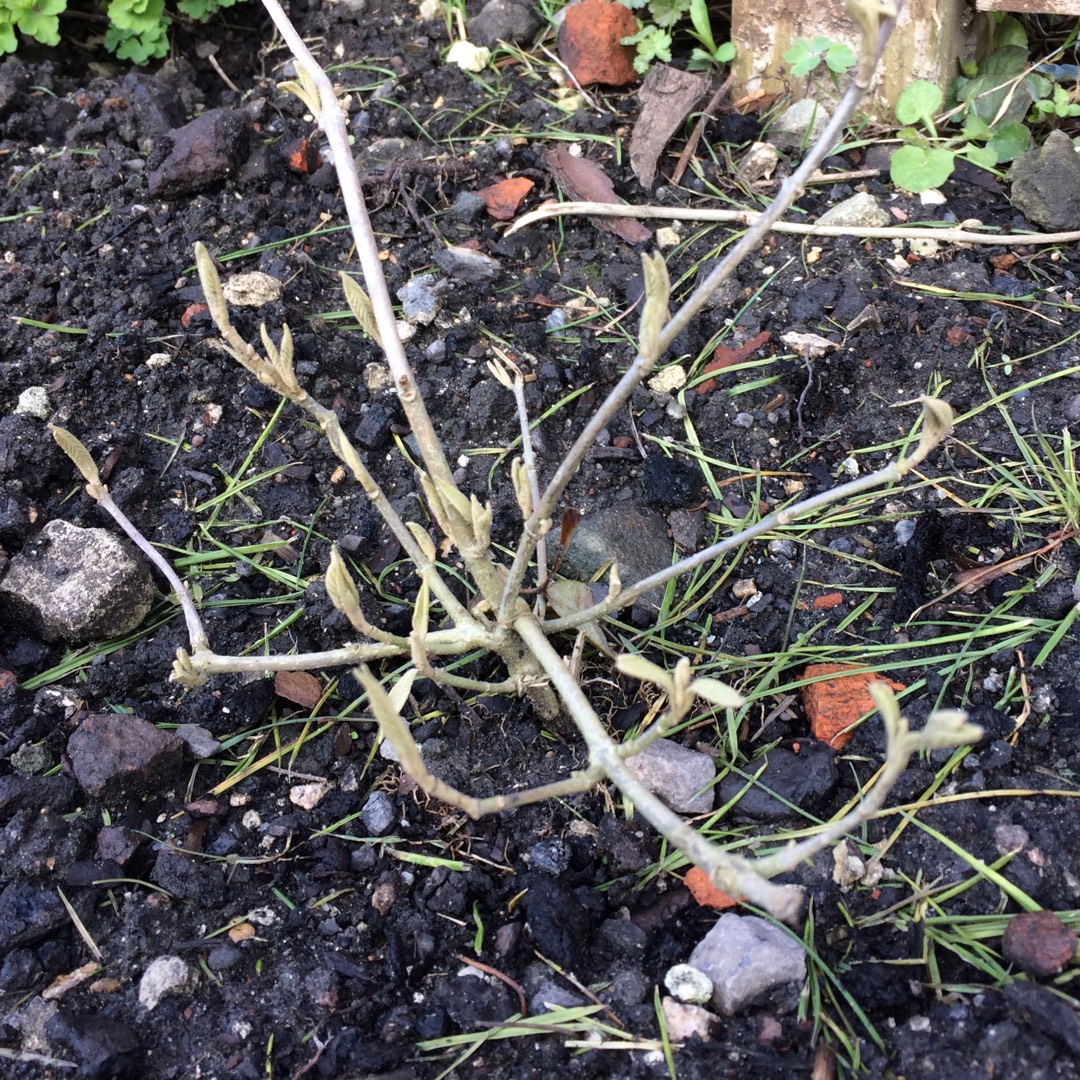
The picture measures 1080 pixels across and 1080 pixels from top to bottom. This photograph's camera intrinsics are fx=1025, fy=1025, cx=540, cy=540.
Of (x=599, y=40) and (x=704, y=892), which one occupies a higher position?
(x=599, y=40)

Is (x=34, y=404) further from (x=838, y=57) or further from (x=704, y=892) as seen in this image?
(x=838, y=57)

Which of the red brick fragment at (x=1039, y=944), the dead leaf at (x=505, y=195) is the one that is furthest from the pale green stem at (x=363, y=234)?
the dead leaf at (x=505, y=195)

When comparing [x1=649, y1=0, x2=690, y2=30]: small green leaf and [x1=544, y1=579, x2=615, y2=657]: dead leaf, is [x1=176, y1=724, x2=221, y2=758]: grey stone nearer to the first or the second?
[x1=544, y1=579, x2=615, y2=657]: dead leaf

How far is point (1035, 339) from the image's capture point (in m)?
2.43

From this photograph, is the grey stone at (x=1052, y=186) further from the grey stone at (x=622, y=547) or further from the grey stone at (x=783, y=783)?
the grey stone at (x=783, y=783)

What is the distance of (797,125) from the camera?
2957mm

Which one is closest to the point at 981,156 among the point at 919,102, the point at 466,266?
the point at 919,102

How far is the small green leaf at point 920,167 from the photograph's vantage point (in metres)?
2.67

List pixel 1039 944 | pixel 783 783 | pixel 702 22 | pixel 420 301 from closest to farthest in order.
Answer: pixel 1039 944 → pixel 783 783 → pixel 420 301 → pixel 702 22

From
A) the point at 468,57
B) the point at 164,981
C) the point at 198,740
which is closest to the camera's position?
the point at 164,981

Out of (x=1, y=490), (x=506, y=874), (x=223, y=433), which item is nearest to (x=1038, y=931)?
(x=506, y=874)

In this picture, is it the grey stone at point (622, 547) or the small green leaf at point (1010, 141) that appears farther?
the small green leaf at point (1010, 141)

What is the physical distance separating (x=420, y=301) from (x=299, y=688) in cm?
107

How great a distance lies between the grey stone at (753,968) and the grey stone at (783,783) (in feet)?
0.81
